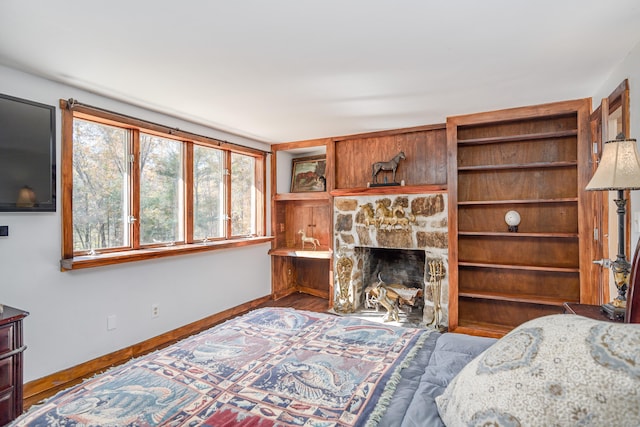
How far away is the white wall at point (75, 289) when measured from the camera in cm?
234

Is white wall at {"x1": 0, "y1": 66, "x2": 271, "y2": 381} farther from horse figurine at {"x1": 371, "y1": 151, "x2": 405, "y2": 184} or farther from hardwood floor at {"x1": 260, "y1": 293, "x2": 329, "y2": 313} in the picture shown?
horse figurine at {"x1": 371, "y1": 151, "x2": 405, "y2": 184}

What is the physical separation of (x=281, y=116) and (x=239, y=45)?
1.51m

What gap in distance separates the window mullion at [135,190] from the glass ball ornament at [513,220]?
3798 mm

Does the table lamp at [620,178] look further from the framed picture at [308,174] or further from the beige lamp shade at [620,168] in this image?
the framed picture at [308,174]

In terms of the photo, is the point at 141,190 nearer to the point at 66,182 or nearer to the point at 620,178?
the point at 66,182

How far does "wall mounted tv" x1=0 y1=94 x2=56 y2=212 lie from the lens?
2230 mm

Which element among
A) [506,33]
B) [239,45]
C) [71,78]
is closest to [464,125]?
[506,33]

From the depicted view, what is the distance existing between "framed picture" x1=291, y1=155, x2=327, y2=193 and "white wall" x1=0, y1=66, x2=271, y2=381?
1.80 m

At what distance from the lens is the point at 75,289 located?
262cm

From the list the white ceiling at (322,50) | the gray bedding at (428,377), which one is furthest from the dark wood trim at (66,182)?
the gray bedding at (428,377)

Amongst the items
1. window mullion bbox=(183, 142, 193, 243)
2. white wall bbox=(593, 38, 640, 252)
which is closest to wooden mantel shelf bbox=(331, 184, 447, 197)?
white wall bbox=(593, 38, 640, 252)

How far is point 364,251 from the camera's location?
14.7 ft

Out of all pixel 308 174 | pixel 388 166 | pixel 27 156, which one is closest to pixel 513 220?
pixel 388 166

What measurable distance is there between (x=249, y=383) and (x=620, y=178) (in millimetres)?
1979
